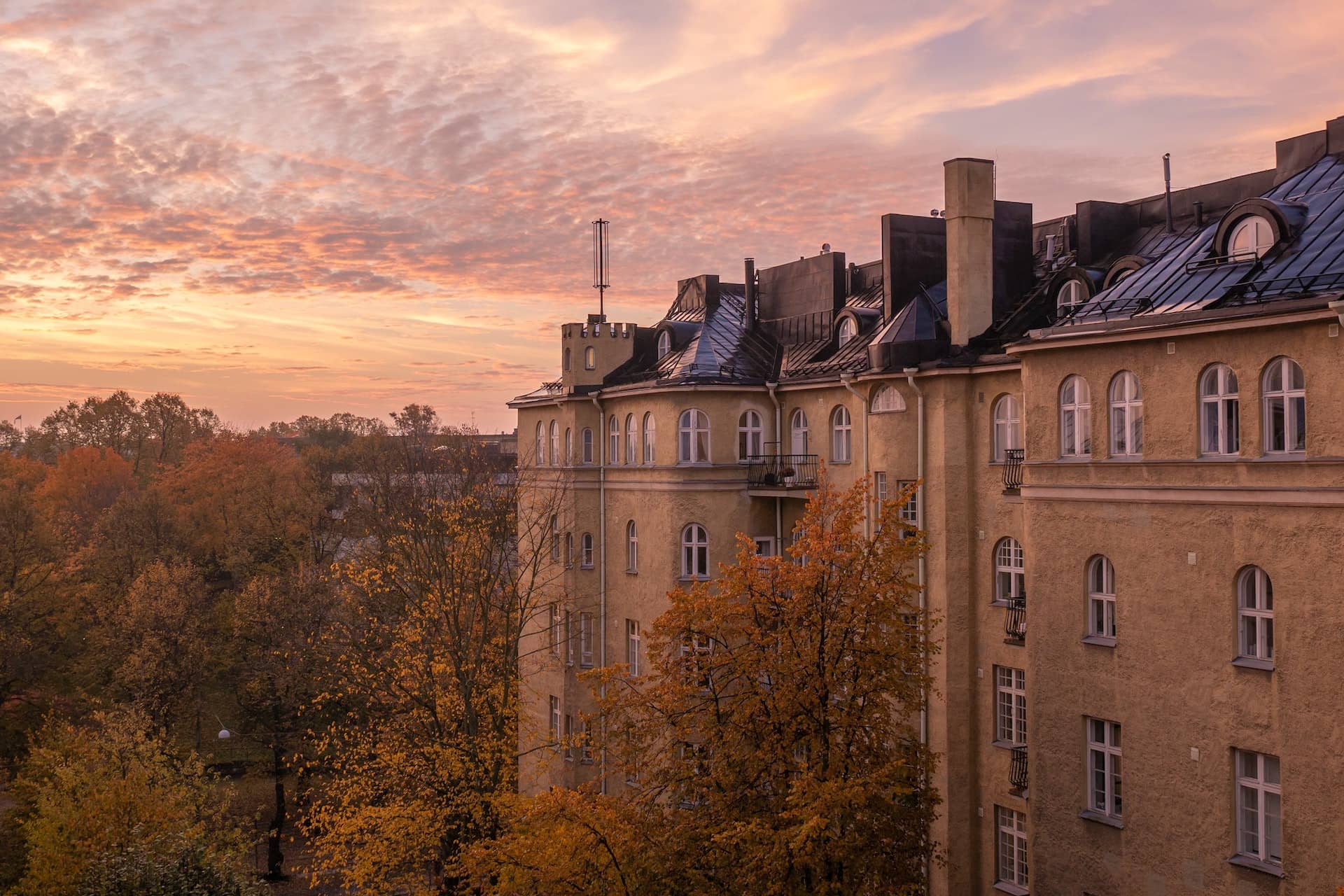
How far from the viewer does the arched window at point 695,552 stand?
117 ft

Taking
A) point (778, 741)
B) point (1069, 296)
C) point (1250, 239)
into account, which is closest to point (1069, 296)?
point (1069, 296)

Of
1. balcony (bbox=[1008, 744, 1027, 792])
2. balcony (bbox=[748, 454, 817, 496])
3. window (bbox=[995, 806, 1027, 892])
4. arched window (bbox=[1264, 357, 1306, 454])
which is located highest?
arched window (bbox=[1264, 357, 1306, 454])

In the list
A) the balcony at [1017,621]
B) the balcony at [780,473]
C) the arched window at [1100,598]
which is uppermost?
the balcony at [780,473]

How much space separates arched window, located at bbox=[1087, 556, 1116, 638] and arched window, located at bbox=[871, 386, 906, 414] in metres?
7.77

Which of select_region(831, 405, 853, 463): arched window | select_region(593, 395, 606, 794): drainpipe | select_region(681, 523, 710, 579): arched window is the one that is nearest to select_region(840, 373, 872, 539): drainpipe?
select_region(831, 405, 853, 463): arched window

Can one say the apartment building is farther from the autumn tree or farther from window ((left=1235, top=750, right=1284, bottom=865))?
the autumn tree

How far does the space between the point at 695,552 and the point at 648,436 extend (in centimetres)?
441

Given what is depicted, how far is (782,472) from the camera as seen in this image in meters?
35.0

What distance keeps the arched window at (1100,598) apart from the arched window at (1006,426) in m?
4.61

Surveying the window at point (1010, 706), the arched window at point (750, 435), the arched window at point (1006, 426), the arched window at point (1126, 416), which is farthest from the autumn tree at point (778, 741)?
the arched window at point (750, 435)

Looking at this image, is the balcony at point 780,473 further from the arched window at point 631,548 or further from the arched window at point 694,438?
the arched window at point 631,548

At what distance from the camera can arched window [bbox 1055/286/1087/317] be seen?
2895 cm

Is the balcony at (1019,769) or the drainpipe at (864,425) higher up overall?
the drainpipe at (864,425)

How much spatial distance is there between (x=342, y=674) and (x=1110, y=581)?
141 feet
